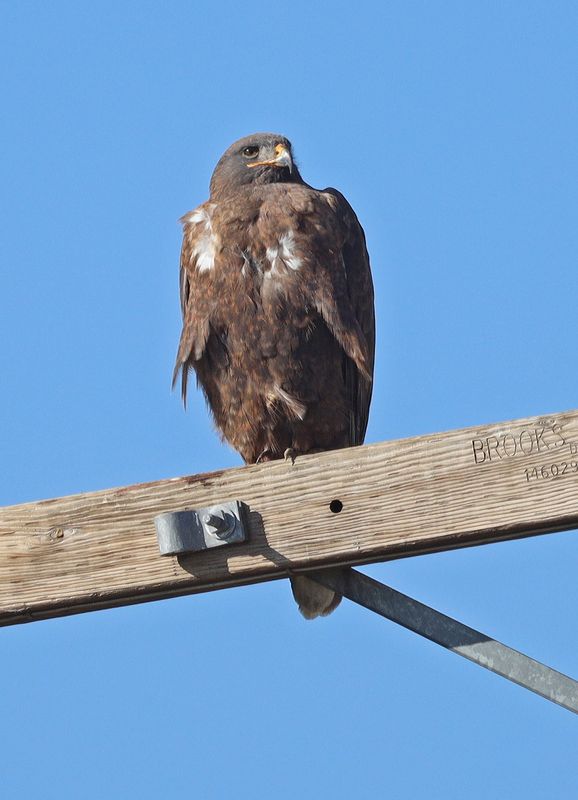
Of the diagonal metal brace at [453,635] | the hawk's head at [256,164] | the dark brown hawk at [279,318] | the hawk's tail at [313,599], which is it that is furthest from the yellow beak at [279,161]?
the diagonal metal brace at [453,635]

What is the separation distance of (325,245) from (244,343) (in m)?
0.47

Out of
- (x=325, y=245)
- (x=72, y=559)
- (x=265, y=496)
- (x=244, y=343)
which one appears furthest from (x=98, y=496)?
(x=325, y=245)

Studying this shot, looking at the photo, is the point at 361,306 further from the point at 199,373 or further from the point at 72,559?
the point at 72,559

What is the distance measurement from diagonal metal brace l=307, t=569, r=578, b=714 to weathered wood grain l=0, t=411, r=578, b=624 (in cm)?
7

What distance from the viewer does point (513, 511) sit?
2.71 meters

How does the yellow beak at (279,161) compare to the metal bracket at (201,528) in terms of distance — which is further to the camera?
the yellow beak at (279,161)

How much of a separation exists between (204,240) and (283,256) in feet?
1.20

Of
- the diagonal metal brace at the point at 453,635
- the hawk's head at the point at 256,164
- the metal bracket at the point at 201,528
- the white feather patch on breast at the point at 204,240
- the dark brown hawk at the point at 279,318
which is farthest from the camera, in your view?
the hawk's head at the point at 256,164

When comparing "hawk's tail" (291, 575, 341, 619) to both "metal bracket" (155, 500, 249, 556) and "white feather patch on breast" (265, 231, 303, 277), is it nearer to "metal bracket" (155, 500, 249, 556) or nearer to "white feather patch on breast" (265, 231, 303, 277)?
"metal bracket" (155, 500, 249, 556)

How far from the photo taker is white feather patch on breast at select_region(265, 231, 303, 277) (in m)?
4.54

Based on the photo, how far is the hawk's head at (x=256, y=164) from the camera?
5355mm

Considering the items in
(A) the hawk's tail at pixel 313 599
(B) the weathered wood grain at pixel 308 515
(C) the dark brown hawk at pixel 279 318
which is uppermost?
(C) the dark brown hawk at pixel 279 318

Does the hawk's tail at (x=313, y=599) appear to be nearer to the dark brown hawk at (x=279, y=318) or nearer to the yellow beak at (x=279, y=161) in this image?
the dark brown hawk at (x=279, y=318)

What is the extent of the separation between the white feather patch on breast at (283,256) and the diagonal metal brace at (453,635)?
183cm
